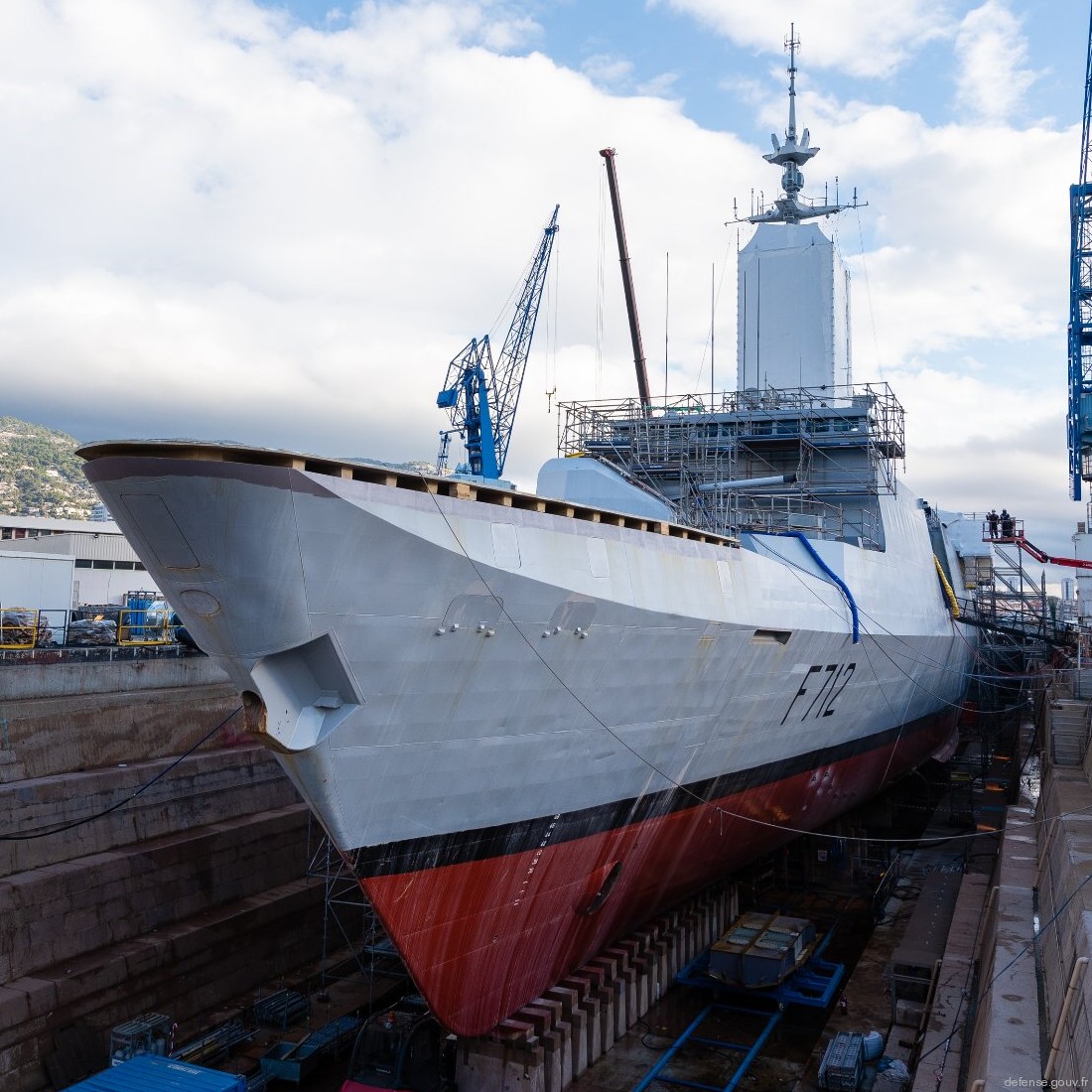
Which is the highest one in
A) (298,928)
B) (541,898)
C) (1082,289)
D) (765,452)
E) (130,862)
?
(1082,289)

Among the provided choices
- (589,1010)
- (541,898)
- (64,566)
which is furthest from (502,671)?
(64,566)

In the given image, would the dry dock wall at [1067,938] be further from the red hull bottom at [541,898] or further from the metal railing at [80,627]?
the metal railing at [80,627]

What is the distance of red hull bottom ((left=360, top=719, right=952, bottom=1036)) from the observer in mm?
8445

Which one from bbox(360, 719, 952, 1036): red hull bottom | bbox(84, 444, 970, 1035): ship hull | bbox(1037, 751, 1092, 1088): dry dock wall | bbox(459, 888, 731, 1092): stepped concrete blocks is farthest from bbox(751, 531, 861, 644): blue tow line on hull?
bbox(459, 888, 731, 1092): stepped concrete blocks

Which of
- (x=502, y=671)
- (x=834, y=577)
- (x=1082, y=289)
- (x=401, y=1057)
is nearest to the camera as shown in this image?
(x=502, y=671)

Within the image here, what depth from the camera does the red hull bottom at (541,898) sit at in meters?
8.45

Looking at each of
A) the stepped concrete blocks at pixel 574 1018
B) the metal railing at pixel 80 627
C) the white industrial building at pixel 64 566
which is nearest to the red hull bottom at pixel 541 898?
the stepped concrete blocks at pixel 574 1018

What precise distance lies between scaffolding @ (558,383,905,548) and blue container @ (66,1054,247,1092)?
433 inches

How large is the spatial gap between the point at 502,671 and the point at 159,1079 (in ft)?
19.7

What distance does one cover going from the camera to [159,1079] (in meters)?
9.66

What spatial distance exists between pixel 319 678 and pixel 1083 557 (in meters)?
31.7

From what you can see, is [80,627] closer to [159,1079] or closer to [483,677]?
[159,1079]

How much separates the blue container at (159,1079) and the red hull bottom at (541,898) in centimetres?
286

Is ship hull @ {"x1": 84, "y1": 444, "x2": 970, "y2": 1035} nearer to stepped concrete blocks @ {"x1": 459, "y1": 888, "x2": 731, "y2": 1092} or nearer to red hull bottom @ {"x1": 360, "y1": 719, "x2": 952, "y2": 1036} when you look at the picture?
red hull bottom @ {"x1": 360, "y1": 719, "x2": 952, "y2": 1036}
